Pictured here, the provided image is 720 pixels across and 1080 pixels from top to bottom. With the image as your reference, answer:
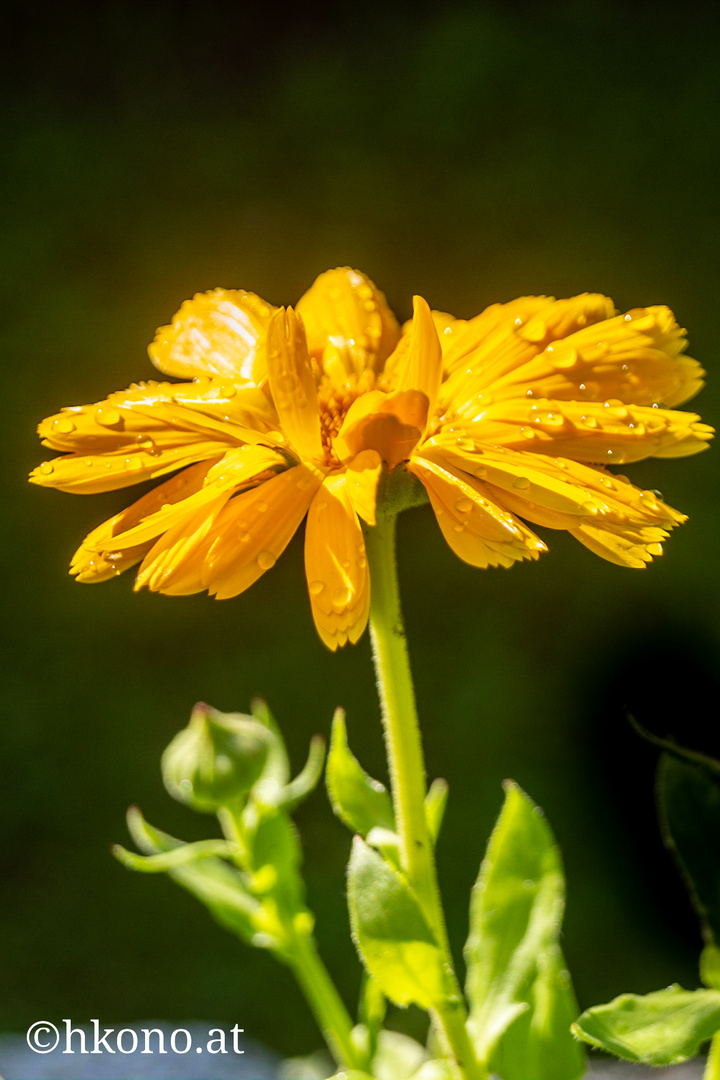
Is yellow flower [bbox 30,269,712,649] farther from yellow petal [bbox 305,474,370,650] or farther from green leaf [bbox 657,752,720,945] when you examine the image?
green leaf [bbox 657,752,720,945]

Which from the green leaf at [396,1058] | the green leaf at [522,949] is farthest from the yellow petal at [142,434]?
the green leaf at [396,1058]

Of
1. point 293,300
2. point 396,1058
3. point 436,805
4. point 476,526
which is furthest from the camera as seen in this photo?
point 293,300

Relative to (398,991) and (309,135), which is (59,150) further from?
(398,991)

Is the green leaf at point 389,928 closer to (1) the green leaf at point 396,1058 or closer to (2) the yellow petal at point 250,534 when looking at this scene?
(2) the yellow petal at point 250,534

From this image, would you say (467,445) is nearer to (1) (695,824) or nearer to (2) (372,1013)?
(1) (695,824)

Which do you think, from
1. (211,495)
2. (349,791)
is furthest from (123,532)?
(349,791)

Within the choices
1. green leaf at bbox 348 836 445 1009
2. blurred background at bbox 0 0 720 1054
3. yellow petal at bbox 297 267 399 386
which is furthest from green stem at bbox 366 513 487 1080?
blurred background at bbox 0 0 720 1054
